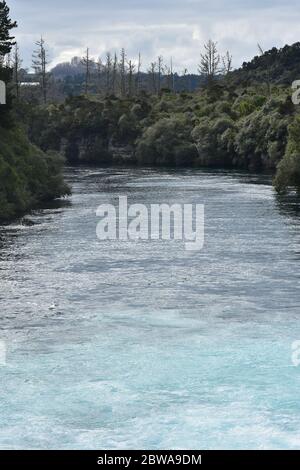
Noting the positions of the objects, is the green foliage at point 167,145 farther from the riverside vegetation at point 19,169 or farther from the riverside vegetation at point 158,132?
the riverside vegetation at point 19,169

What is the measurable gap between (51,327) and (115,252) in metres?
13.1

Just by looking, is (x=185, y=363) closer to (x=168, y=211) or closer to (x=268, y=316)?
(x=268, y=316)

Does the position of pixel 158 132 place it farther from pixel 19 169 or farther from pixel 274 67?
pixel 274 67

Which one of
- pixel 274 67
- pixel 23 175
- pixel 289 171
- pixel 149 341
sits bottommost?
pixel 149 341

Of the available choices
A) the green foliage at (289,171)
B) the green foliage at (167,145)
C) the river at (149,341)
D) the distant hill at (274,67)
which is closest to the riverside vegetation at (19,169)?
the river at (149,341)

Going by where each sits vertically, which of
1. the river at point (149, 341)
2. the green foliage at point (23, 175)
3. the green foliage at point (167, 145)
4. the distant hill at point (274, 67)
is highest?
the distant hill at point (274, 67)

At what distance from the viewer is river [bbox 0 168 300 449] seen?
17938 mm

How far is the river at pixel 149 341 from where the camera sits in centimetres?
1794

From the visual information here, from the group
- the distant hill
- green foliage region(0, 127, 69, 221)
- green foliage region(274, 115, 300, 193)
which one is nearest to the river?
green foliage region(0, 127, 69, 221)

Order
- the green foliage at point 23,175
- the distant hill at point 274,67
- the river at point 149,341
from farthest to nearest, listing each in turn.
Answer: the distant hill at point 274,67, the green foliage at point 23,175, the river at point 149,341

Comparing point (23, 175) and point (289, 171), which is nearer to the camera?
point (23, 175)

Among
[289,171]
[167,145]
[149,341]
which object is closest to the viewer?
[149,341]

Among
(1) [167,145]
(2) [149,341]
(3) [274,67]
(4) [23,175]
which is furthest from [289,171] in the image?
(3) [274,67]

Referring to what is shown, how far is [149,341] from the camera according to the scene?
78.4 feet
